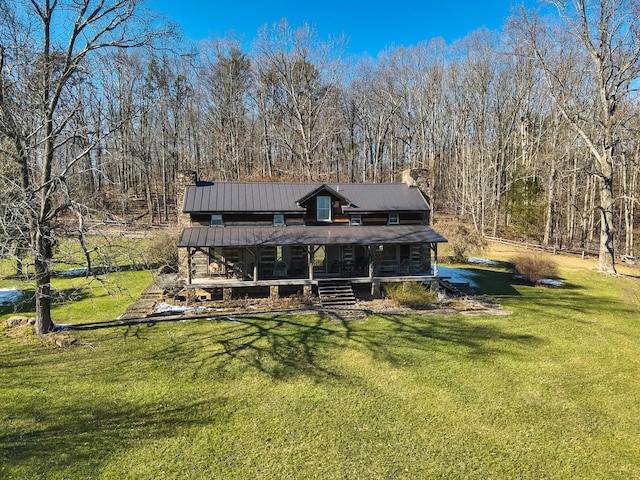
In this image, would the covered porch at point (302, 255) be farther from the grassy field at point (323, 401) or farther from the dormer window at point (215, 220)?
the grassy field at point (323, 401)

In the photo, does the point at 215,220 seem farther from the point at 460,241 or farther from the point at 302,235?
the point at 460,241

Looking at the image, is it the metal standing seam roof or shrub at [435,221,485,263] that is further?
shrub at [435,221,485,263]

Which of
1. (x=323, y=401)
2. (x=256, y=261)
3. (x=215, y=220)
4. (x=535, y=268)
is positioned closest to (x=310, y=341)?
(x=323, y=401)

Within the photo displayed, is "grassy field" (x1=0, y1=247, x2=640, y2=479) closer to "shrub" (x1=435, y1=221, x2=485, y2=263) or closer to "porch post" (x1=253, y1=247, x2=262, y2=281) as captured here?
"porch post" (x1=253, y1=247, x2=262, y2=281)


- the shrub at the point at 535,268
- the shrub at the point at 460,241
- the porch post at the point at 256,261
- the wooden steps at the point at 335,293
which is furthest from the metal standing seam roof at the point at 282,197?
the shrub at the point at 460,241

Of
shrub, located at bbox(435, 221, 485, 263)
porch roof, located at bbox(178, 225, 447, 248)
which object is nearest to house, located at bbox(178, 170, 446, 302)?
porch roof, located at bbox(178, 225, 447, 248)

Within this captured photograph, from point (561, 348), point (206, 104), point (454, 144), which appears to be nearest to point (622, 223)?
point (454, 144)

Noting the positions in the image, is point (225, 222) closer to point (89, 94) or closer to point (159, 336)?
point (159, 336)
